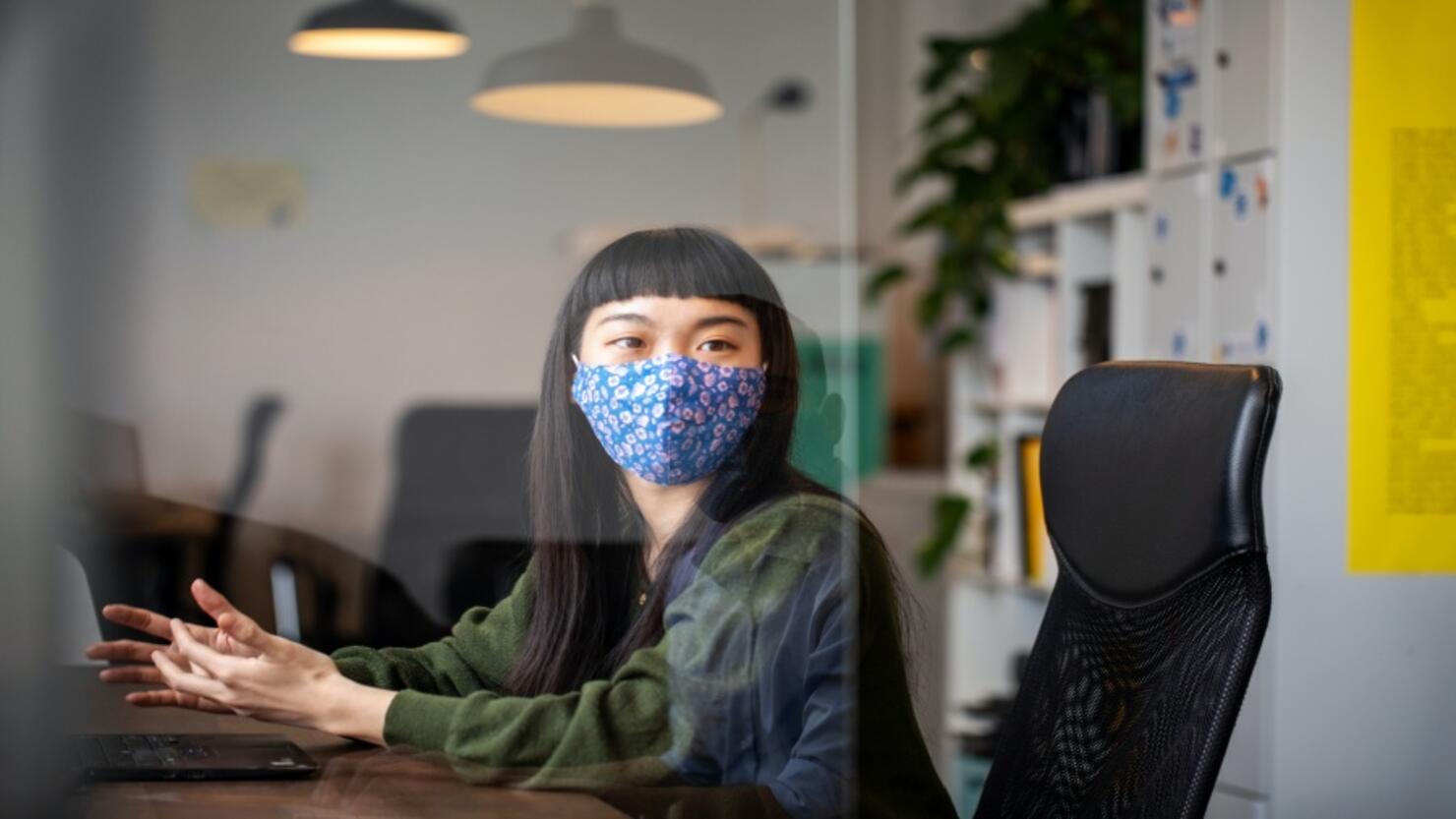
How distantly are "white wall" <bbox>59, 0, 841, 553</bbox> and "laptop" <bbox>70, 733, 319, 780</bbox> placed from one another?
18 centimetres

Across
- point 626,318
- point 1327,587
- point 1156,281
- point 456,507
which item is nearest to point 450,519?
point 456,507

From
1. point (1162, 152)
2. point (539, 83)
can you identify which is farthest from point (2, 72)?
point (1162, 152)

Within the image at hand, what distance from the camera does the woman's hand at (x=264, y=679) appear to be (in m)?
1.42

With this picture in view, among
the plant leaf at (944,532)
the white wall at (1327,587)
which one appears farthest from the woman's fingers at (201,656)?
the plant leaf at (944,532)

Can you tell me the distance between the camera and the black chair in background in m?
1.44

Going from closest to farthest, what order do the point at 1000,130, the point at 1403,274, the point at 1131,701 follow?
the point at 1131,701
the point at 1403,274
the point at 1000,130

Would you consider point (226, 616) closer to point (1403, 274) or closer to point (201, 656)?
point (201, 656)

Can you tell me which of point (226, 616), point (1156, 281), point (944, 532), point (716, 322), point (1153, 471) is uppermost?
point (1156, 281)

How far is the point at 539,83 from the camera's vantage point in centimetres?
145

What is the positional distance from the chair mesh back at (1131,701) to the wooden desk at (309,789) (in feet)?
1.67

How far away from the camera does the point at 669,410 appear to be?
144 cm

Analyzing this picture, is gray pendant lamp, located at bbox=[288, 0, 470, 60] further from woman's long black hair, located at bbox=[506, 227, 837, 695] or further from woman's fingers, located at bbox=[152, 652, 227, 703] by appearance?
woman's fingers, located at bbox=[152, 652, 227, 703]

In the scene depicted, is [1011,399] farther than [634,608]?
Yes

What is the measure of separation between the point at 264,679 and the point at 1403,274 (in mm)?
1845
